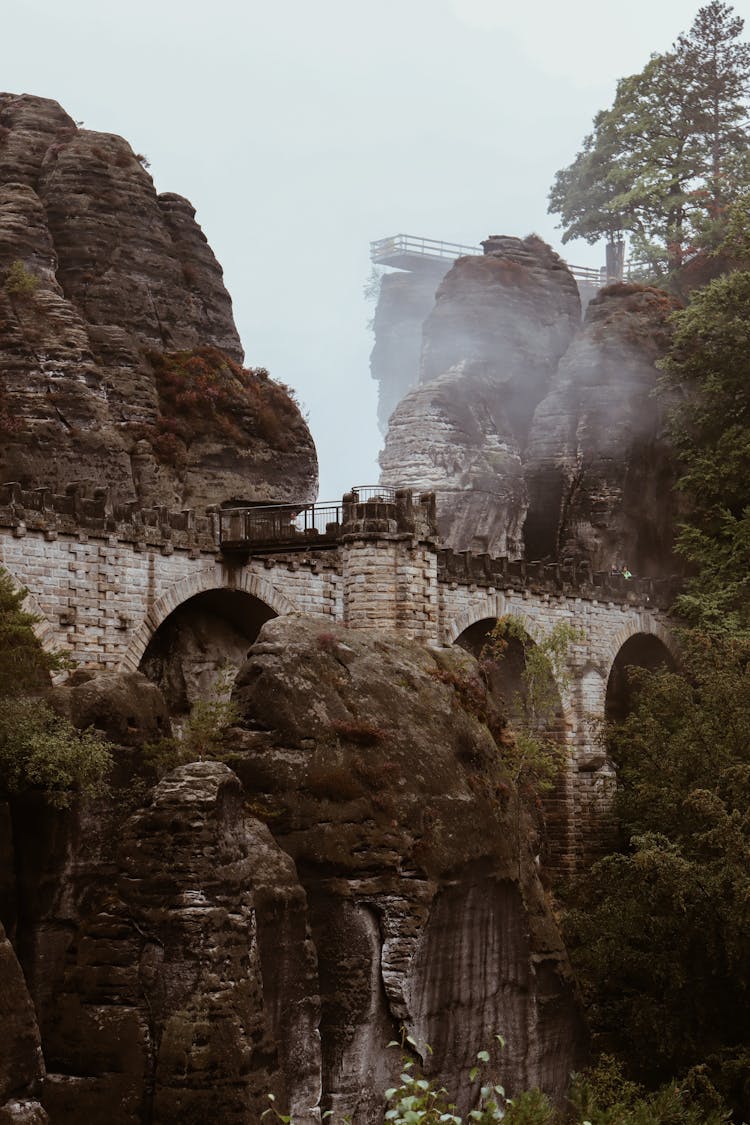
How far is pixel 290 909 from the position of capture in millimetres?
A: 23094

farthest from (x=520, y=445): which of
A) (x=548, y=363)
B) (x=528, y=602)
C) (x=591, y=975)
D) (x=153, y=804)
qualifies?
(x=153, y=804)

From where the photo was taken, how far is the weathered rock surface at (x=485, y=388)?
5344cm

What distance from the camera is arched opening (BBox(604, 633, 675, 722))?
4800cm

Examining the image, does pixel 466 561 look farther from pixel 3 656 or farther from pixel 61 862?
pixel 61 862

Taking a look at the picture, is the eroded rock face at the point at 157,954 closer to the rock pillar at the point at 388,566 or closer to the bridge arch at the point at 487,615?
the rock pillar at the point at 388,566

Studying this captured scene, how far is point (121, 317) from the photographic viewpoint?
144ft

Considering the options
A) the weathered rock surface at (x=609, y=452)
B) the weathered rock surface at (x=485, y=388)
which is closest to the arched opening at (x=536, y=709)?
the weathered rock surface at (x=485, y=388)

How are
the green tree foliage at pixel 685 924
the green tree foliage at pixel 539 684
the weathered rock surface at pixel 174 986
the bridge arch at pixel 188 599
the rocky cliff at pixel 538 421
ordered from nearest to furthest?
the weathered rock surface at pixel 174 986
the green tree foliage at pixel 685 924
the bridge arch at pixel 188 599
the green tree foliage at pixel 539 684
the rocky cliff at pixel 538 421

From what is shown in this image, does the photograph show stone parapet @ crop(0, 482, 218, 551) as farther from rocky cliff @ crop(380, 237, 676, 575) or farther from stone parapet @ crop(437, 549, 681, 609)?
rocky cliff @ crop(380, 237, 676, 575)

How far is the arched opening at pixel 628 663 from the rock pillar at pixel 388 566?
12.1 metres

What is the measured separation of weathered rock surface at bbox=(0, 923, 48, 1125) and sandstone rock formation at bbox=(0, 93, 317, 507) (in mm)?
20946

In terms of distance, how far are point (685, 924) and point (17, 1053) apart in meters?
17.5

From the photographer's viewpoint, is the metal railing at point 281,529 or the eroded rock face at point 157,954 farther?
the metal railing at point 281,529

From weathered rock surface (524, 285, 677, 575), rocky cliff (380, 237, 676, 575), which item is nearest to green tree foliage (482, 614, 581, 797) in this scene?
weathered rock surface (524, 285, 677, 575)
